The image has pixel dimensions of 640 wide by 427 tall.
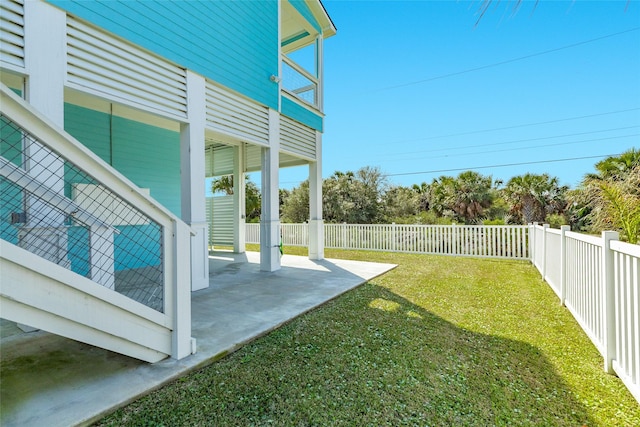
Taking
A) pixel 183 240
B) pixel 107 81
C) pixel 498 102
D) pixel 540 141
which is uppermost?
pixel 498 102

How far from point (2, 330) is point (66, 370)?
1.56 metres

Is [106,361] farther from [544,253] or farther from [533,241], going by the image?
[533,241]

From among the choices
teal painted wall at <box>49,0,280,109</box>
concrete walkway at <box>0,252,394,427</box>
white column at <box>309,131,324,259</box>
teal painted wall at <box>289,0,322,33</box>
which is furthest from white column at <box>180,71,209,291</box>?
teal painted wall at <box>289,0,322,33</box>

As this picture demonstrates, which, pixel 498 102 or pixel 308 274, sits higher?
pixel 498 102

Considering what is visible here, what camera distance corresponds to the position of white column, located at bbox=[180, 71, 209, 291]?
14.4ft

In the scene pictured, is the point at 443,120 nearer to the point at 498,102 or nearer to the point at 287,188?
the point at 498,102

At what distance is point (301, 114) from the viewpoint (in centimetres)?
689

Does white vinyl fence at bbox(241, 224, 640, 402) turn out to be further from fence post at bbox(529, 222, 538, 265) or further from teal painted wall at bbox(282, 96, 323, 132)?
teal painted wall at bbox(282, 96, 323, 132)

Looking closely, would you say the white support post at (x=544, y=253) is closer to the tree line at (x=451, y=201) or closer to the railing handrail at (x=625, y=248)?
the railing handrail at (x=625, y=248)

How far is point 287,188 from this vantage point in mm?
21062

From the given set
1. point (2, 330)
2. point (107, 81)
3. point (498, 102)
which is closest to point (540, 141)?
point (498, 102)

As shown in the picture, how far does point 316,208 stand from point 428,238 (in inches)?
160

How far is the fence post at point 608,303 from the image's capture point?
7.42 feet

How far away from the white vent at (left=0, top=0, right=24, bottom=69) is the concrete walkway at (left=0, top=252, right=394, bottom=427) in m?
2.68
